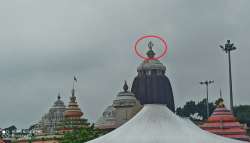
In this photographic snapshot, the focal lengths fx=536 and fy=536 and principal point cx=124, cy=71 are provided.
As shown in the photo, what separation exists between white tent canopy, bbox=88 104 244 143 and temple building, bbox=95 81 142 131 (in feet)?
49.9

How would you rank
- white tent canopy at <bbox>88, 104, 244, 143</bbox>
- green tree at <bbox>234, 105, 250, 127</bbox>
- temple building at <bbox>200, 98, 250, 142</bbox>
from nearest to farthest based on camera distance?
1. white tent canopy at <bbox>88, 104, 244, 143</bbox>
2. temple building at <bbox>200, 98, 250, 142</bbox>
3. green tree at <bbox>234, 105, 250, 127</bbox>

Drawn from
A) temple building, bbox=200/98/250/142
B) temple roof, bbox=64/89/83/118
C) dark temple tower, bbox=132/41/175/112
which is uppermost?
dark temple tower, bbox=132/41/175/112

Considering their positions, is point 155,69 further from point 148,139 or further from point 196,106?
point 196,106

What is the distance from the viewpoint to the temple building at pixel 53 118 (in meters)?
47.5

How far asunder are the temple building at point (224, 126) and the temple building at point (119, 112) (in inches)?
235

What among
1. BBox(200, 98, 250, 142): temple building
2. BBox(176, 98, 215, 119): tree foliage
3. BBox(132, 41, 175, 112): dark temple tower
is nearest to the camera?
BBox(200, 98, 250, 142): temple building

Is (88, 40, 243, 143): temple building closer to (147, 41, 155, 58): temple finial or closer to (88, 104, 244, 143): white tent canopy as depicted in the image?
(88, 104, 244, 143): white tent canopy

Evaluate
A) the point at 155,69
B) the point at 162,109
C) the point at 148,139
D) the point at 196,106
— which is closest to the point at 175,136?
the point at 148,139

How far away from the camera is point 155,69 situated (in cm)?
4603

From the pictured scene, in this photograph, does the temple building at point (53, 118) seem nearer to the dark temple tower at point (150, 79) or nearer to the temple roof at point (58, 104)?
the temple roof at point (58, 104)

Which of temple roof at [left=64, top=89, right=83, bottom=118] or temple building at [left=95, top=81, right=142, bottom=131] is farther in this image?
temple roof at [left=64, top=89, right=83, bottom=118]

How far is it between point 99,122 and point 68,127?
8.76 ft

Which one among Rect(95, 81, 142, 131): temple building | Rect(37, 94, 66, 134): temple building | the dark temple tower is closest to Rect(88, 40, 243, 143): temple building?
the dark temple tower

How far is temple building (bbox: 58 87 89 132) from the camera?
140 ft
